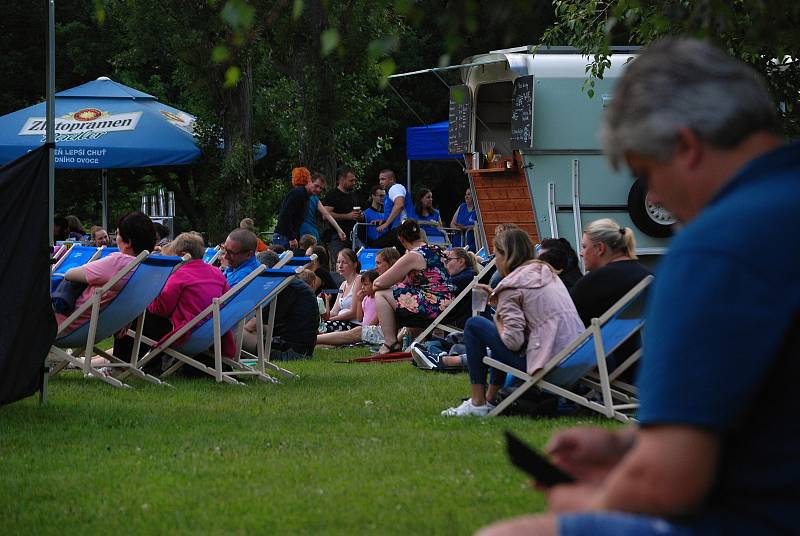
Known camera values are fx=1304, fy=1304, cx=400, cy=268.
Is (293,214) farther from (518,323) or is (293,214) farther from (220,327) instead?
(518,323)

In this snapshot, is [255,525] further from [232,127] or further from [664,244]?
[232,127]

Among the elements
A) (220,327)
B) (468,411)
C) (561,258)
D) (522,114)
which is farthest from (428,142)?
(468,411)

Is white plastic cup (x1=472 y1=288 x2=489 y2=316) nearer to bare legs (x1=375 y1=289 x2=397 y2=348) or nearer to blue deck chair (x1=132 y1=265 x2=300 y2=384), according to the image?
blue deck chair (x1=132 y1=265 x2=300 y2=384)

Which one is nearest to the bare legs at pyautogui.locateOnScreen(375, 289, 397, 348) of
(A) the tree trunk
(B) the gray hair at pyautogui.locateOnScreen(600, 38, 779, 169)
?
(A) the tree trunk

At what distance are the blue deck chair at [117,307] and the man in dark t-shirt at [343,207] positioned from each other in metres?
7.58

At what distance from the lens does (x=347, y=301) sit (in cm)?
1408

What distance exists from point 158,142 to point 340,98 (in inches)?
114

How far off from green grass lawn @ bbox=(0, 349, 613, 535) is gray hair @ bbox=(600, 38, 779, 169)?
304 centimetres

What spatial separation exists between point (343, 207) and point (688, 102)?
15.3 metres

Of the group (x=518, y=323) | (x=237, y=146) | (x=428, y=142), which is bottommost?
(x=518, y=323)

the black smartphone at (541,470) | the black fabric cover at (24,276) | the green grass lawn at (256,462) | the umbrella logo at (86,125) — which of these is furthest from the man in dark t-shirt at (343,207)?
the black smartphone at (541,470)

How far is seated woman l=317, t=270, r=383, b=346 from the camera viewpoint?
13.3m

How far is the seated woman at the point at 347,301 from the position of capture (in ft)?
45.5

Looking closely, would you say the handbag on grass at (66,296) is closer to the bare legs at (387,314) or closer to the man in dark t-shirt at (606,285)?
the bare legs at (387,314)
